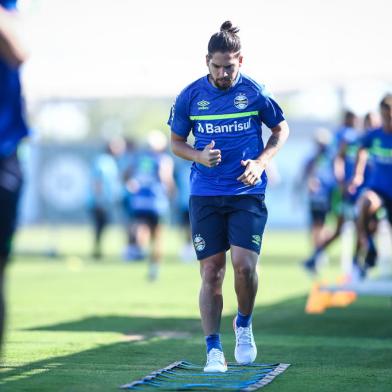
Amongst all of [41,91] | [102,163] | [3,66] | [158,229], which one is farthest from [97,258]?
[3,66]

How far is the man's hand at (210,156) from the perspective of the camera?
24.8 ft

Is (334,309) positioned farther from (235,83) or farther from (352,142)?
(235,83)

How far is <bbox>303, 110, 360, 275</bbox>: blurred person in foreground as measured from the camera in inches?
635

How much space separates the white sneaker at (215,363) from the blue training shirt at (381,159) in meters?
5.27

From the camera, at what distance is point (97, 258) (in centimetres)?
2491

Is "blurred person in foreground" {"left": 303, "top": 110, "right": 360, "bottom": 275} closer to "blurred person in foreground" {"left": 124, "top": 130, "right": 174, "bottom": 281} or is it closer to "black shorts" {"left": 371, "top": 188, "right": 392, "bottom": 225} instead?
"black shorts" {"left": 371, "top": 188, "right": 392, "bottom": 225}

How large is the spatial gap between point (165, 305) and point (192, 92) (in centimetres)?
623

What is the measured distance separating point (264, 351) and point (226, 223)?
1485 mm

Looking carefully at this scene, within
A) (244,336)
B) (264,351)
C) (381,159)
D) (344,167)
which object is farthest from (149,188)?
(244,336)

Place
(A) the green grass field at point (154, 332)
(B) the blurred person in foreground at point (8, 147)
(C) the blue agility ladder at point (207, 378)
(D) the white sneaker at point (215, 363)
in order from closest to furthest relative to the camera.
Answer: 1. (B) the blurred person in foreground at point (8, 147)
2. (C) the blue agility ladder at point (207, 378)
3. (A) the green grass field at point (154, 332)
4. (D) the white sneaker at point (215, 363)

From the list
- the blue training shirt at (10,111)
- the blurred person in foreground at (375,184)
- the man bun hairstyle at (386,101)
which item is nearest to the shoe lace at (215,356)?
the blue training shirt at (10,111)

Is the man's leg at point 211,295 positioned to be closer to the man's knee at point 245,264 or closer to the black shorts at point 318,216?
the man's knee at point 245,264

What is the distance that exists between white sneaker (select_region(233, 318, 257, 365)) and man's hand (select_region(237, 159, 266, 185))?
1098mm

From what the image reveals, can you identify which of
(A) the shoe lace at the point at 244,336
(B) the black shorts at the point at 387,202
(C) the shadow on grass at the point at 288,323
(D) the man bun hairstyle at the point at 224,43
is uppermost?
(D) the man bun hairstyle at the point at 224,43
